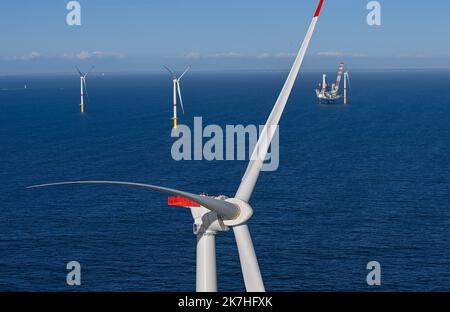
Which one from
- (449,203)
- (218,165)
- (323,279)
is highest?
(218,165)

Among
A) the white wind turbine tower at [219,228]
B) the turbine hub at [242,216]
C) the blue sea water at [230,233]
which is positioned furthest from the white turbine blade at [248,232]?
the blue sea water at [230,233]

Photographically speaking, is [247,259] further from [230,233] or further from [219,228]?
[230,233]

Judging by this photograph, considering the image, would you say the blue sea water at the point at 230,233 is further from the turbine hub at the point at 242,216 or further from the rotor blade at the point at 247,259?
the turbine hub at the point at 242,216

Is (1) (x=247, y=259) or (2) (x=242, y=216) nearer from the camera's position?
(2) (x=242, y=216)

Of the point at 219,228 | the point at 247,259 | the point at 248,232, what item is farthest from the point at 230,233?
the point at 219,228

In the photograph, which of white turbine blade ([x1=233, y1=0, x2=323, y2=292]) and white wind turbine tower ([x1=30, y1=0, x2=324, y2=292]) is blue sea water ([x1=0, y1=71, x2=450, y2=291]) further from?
white wind turbine tower ([x1=30, y1=0, x2=324, y2=292])

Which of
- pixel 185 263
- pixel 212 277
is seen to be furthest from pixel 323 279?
pixel 212 277

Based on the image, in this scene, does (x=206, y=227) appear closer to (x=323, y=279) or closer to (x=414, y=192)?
(x=323, y=279)
